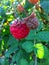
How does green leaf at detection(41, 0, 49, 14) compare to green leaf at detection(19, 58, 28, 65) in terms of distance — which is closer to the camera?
green leaf at detection(41, 0, 49, 14)

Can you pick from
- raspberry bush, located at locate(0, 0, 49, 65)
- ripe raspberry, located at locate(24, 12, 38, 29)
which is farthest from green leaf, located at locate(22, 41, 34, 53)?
ripe raspberry, located at locate(24, 12, 38, 29)

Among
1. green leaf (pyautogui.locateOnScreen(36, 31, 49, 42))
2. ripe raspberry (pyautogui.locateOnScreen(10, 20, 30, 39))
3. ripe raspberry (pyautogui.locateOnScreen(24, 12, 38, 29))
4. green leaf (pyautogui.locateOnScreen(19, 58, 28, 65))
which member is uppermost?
ripe raspberry (pyautogui.locateOnScreen(24, 12, 38, 29))

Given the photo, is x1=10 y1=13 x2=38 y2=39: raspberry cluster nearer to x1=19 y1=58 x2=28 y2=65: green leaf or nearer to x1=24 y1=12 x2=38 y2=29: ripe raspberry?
x1=24 y1=12 x2=38 y2=29: ripe raspberry

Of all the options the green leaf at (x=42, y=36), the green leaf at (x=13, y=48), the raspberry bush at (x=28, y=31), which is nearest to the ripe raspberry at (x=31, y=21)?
the raspberry bush at (x=28, y=31)

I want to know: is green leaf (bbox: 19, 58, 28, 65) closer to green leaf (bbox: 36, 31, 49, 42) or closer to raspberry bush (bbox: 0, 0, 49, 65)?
raspberry bush (bbox: 0, 0, 49, 65)

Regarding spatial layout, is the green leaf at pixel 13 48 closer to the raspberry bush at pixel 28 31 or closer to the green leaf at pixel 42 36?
the raspberry bush at pixel 28 31

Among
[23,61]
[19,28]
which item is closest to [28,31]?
[19,28]

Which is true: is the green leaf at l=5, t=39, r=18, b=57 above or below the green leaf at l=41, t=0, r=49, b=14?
below

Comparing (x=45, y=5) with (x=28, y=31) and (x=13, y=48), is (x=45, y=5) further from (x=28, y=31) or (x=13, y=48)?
(x=13, y=48)

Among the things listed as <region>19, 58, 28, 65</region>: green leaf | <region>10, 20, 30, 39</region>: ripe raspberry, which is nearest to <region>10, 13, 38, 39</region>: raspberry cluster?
<region>10, 20, 30, 39</region>: ripe raspberry

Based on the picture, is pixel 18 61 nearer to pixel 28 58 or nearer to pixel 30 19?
pixel 28 58
